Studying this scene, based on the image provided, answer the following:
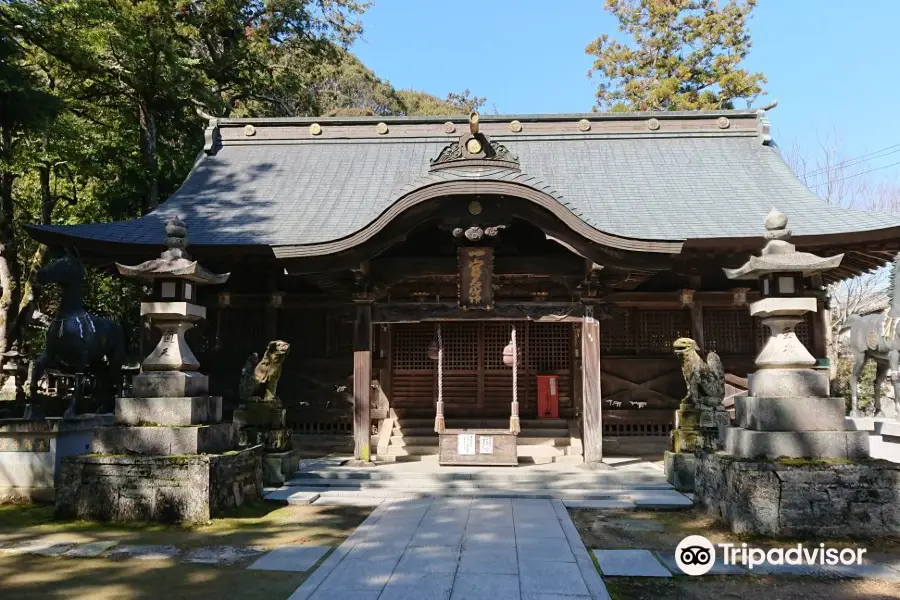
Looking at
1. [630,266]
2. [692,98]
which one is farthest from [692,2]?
[630,266]

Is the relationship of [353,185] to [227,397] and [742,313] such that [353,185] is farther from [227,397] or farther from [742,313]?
[742,313]

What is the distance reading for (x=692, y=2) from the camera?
27000 millimetres

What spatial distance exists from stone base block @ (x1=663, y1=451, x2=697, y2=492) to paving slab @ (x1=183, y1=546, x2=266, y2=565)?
19.2 feet

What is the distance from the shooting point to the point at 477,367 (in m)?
12.5

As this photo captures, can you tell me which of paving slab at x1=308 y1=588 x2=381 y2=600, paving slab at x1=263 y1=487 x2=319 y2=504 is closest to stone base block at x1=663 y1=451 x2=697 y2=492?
paving slab at x1=263 y1=487 x2=319 y2=504

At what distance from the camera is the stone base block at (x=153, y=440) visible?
6910mm

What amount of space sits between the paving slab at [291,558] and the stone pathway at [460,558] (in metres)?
0.18

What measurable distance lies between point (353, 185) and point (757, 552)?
1132 centimetres

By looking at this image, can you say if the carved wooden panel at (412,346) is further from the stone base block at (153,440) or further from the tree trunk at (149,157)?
the tree trunk at (149,157)

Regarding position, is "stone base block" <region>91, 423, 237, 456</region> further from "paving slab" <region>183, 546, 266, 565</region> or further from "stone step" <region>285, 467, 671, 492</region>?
"stone step" <region>285, 467, 671, 492</region>

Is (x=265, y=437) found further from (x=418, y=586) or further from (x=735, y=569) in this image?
(x=735, y=569)

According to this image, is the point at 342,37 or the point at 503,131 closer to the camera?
the point at 503,131

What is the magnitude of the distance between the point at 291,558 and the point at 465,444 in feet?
15.9

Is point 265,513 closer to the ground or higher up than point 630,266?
closer to the ground
